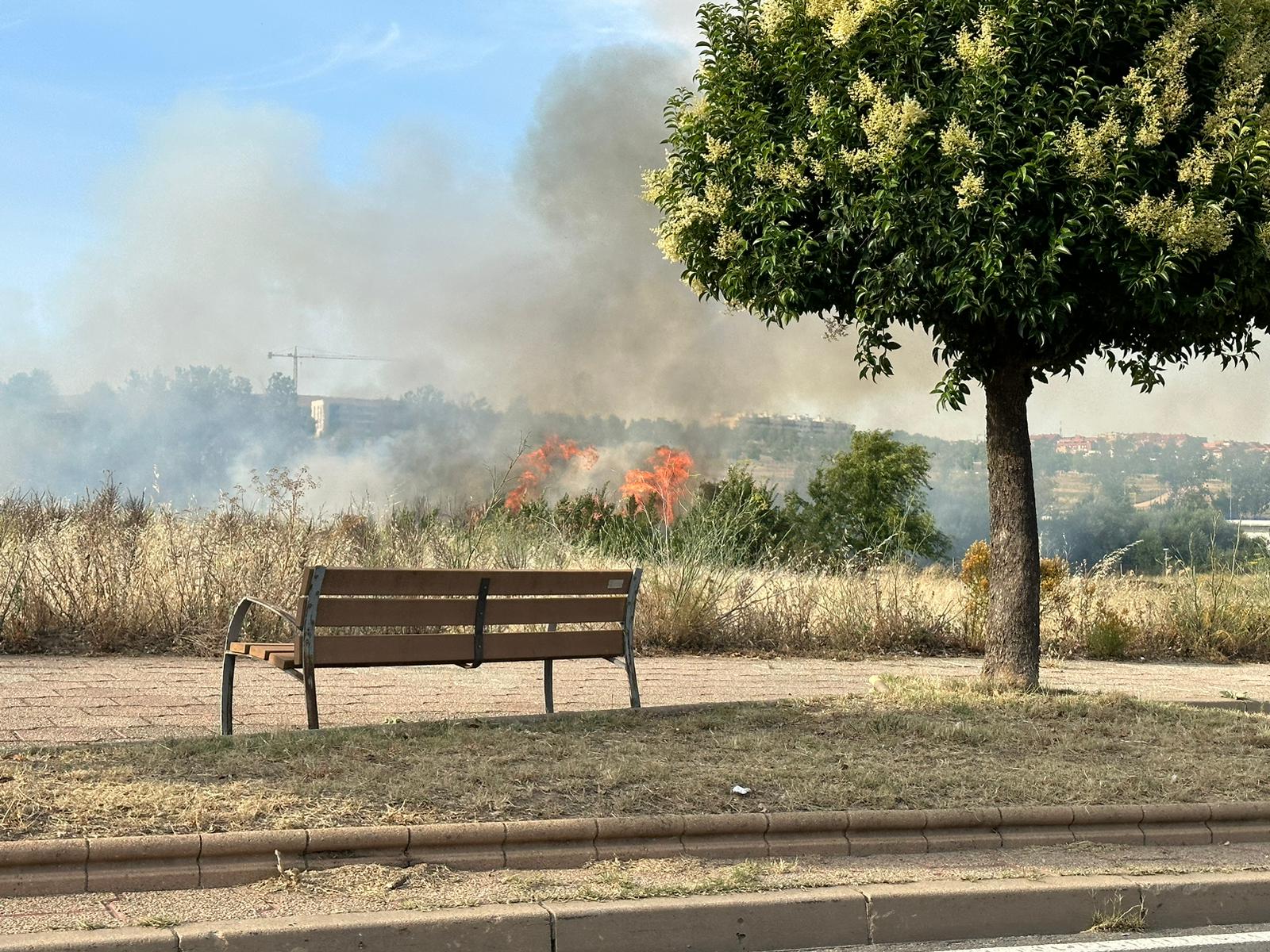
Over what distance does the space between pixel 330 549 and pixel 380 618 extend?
192 inches

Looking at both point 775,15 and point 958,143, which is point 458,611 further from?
point 775,15

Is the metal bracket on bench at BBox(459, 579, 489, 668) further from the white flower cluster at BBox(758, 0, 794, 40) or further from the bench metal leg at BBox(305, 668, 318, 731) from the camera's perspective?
the white flower cluster at BBox(758, 0, 794, 40)

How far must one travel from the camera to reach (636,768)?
5223mm

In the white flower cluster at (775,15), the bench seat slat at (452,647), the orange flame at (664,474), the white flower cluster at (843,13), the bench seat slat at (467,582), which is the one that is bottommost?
the bench seat slat at (452,647)

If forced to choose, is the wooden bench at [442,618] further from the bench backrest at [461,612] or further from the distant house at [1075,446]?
the distant house at [1075,446]

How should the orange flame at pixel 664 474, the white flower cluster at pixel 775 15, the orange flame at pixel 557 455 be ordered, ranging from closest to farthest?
the white flower cluster at pixel 775 15, the orange flame at pixel 664 474, the orange flame at pixel 557 455

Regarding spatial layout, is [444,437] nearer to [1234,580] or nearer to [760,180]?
[1234,580]

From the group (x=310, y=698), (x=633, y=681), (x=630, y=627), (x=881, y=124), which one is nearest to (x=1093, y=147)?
(x=881, y=124)

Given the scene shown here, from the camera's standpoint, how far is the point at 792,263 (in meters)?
7.23

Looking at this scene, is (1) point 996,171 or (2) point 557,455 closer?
(1) point 996,171

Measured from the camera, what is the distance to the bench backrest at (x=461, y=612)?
592 centimetres

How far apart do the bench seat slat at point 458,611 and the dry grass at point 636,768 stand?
0.50 metres

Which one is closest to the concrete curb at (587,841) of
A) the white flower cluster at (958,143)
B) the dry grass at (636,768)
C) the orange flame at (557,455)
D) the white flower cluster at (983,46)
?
the dry grass at (636,768)

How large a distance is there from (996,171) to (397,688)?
4575 mm
